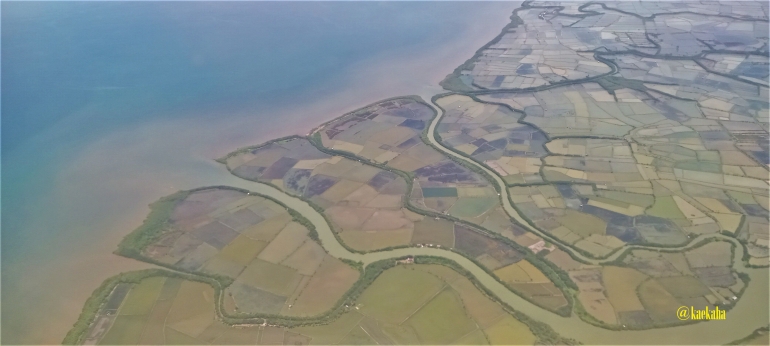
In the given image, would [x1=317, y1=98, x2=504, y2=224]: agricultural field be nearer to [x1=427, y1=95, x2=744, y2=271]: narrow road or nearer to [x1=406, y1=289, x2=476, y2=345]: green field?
[x1=427, y1=95, x2=744, y2=271]: narrow road

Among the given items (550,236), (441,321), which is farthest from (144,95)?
(550,236)

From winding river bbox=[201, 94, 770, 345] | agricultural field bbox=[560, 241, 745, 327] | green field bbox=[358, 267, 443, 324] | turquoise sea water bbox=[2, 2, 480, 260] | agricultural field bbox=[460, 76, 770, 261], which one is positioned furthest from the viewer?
turquoise sea water bbox=[2, 2, 480, 260]

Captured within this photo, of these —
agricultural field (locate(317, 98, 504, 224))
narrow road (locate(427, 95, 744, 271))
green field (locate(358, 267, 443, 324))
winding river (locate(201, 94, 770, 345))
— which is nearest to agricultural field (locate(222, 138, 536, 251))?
agricultural field (locate(317, 98, 504, 224))

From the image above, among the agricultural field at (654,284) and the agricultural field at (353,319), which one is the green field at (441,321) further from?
the agricultural field at (654,284)

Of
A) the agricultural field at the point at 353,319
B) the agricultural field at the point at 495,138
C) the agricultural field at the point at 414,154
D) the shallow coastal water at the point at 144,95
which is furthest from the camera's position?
the agricultural field at the point at 495,138

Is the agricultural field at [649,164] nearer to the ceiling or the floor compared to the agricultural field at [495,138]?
nearer to the floor

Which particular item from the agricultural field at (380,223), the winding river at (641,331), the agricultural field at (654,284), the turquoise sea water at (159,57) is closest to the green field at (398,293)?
the winding river at (641,331)

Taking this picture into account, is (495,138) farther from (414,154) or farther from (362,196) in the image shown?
(362,196)
